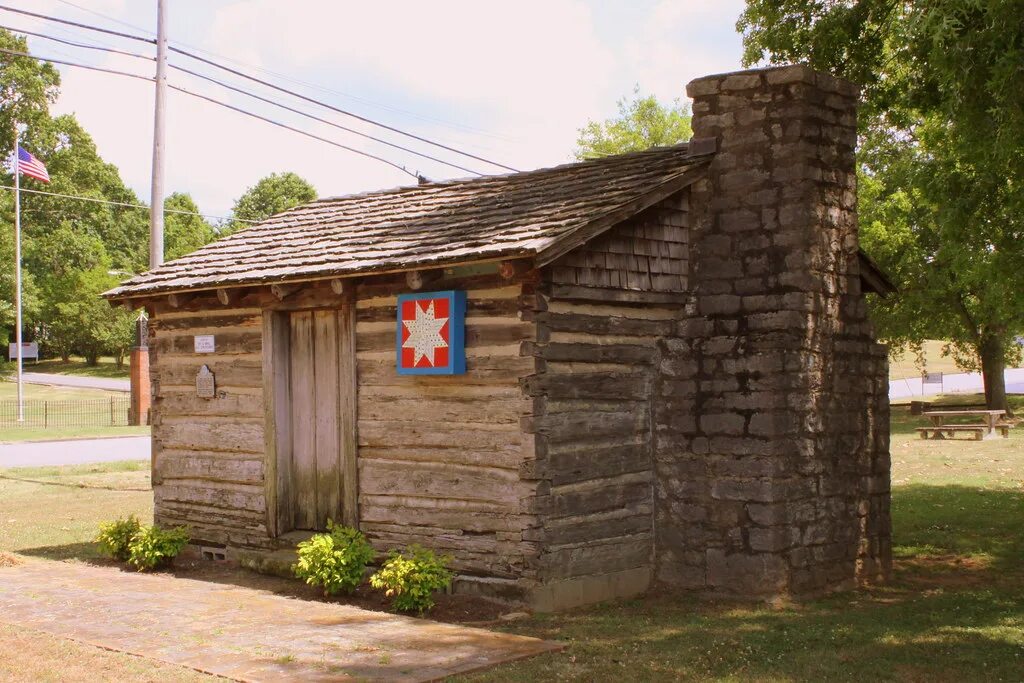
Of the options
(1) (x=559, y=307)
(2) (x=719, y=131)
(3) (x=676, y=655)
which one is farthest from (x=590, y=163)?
(3) (x=676, y=655)

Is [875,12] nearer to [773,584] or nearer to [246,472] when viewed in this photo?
[773,584]

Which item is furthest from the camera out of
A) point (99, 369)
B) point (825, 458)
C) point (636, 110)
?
point (99, 369)

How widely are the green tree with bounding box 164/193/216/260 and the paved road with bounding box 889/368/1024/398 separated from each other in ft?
125

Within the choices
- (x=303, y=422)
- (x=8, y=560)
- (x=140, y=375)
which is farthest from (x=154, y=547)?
(x=140, y=375)

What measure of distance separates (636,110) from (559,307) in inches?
1602

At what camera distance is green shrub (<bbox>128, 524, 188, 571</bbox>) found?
11.7 meters

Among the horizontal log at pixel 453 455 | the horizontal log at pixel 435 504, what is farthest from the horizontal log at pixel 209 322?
the horizontal log at pixel 435 504

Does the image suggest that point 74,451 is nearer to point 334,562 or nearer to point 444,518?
point 334,562

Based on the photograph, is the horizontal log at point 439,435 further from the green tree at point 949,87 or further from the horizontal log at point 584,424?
the green tree at point 949,87

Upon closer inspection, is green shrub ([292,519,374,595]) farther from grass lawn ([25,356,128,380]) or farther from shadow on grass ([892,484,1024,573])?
grass lawn ([25,356,128,380])

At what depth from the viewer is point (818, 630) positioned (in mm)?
8547

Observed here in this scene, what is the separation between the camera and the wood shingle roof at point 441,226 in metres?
9.30

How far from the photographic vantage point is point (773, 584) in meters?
9.69

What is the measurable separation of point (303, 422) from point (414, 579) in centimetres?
285
